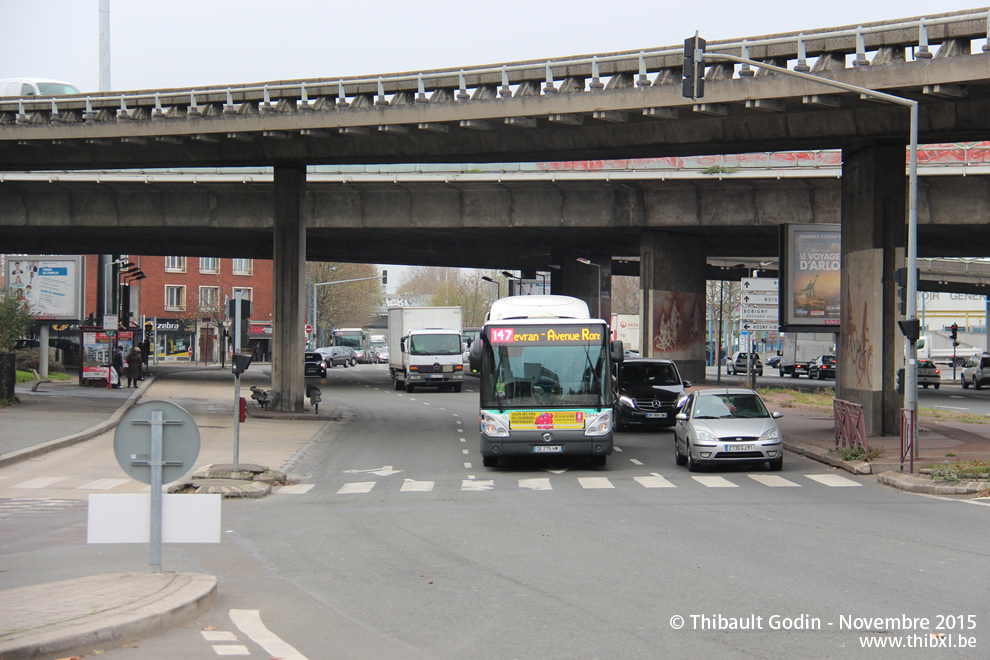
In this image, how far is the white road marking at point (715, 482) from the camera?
17.8m

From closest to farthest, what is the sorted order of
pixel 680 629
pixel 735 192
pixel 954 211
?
pixel 680 629 → pixel 954 211 → pixel 735 192

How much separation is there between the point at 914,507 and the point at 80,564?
11145mm

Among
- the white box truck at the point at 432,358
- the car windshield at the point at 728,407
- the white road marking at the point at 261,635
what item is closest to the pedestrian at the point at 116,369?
the white box truck at the point at 432,358

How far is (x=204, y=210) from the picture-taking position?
132 ft

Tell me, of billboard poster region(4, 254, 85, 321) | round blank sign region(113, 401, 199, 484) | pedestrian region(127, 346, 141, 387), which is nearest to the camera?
round blank sign region(113, 401, 199, 484)

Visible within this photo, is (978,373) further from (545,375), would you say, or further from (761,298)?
(545,375)

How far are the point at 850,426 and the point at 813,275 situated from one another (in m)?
12.2

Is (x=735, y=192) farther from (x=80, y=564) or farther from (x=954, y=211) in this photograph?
(x=80, y=564)

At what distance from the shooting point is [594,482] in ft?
60.7

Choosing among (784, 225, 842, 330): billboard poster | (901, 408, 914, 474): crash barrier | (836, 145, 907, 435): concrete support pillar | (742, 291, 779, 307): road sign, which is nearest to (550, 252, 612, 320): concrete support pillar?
(742, 291, 779, 307): road sign

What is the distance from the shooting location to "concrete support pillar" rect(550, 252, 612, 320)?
167 ft

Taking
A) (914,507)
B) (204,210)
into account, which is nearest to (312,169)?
(204,210)

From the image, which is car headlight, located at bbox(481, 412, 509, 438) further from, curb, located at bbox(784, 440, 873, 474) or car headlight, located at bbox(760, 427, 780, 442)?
curb, located at bbox(784, 440, 873, 474)

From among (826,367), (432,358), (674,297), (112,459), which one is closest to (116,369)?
(432,358)
